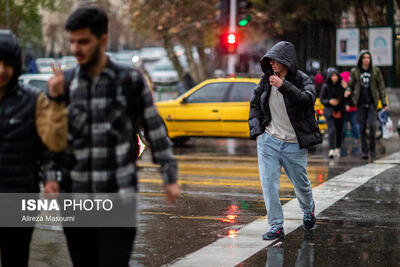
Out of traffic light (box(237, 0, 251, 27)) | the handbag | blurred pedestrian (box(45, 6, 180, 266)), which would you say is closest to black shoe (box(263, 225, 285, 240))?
blurred pedestrian (box(45, 6, 180, 266))

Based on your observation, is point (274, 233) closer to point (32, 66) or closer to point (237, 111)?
point (237, 111)

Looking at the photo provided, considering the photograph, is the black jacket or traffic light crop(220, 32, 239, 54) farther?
traffic light crop(220, 32, 239, 54)

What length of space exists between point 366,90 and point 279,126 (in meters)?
7.07

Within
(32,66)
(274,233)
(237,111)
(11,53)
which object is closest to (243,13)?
(32,66)

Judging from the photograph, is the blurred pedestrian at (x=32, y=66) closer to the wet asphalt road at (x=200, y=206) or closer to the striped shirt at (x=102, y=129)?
the wet asphalt road at (x=200, y=206)

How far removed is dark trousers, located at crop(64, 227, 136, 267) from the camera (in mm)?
4035

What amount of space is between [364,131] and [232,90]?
346cm

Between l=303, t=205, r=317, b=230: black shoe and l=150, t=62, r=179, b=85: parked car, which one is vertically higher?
l=303, t=205, r=317, b=230: black shoe

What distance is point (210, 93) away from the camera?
16719mm

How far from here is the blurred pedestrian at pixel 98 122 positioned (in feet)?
13.4

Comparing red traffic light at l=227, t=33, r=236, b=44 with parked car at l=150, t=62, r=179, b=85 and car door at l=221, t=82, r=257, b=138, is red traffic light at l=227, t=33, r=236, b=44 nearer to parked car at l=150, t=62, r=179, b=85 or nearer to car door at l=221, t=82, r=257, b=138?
car door at l=221, t=82, r=257, b=138

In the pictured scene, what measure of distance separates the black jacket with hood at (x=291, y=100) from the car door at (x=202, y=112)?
29.6ft

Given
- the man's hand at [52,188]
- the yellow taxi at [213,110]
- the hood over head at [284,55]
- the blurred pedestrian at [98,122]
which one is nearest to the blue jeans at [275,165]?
the hood over head at [284,55]

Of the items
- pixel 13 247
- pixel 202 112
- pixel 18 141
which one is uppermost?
pixel 18 141
